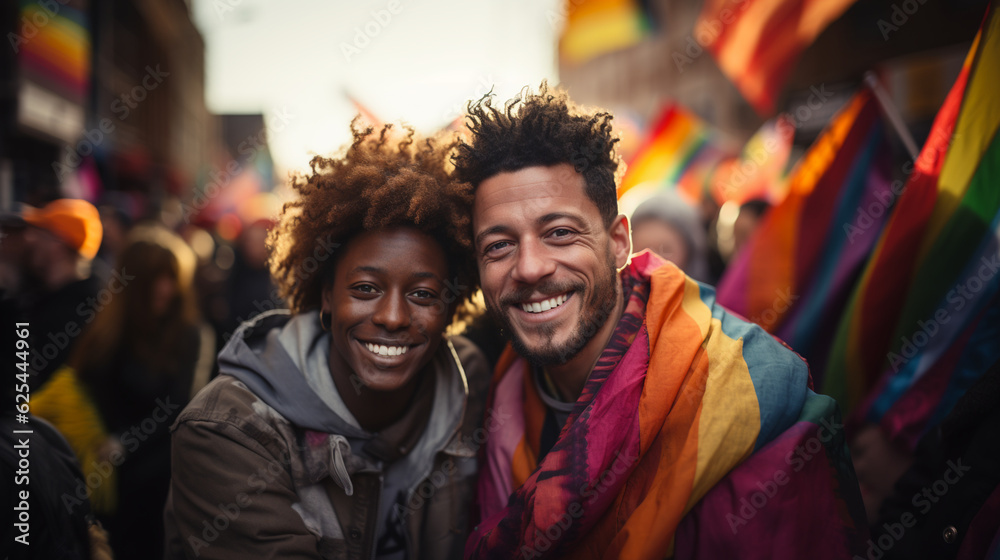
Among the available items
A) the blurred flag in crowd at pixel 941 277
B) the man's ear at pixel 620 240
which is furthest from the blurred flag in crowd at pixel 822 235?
the man's ear at pixel 620 240

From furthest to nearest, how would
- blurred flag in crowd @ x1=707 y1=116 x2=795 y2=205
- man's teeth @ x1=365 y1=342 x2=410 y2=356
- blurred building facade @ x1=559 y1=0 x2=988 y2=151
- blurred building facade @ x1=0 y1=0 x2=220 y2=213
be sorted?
blurred building facade @ x1=0 y1=0 x2=220 y2=213, blurred flag in crowd @ x1=707 y1=116 x2=795 y2=205, blurred building facade @ x1=559 y1=0 x2=988 y2=151, man's teeth @ x1=365 y1=342 x2=410 y2=356

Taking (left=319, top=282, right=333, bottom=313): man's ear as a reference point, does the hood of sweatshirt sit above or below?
below

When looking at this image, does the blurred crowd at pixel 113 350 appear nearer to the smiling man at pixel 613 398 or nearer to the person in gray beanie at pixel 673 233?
the smiling man at pixel 613 398

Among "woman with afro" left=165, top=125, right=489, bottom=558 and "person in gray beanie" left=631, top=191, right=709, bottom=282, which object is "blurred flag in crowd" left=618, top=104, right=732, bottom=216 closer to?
"person in gray beanie" left=631, top=191, right=709, bottom=282

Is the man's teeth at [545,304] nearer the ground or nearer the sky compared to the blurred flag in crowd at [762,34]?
nearer the ground

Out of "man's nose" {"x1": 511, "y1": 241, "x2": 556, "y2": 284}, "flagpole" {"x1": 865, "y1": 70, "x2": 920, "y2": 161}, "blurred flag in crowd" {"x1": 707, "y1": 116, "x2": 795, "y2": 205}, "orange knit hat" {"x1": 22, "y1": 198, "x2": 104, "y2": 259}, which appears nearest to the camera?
"man's nose" {"x1": 511, "y1": 241, "x2": 556, "y2": 284}

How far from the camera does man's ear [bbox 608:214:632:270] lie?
7.75 ft

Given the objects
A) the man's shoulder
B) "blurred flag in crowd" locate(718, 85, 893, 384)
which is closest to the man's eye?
the man's shoulder

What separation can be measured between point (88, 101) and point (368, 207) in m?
11.3

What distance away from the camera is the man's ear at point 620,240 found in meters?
2.36

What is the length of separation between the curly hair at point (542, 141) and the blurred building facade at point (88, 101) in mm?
4294

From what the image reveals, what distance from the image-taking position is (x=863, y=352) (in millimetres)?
2717

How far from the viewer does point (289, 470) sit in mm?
2082

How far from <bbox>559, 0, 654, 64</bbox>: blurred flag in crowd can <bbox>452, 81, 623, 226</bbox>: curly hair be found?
3225mm
